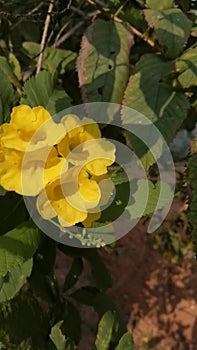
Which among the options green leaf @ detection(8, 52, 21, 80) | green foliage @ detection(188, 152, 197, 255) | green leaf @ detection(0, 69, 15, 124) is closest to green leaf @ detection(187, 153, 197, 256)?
green foliage @ detection(188, 152, 197, 255)

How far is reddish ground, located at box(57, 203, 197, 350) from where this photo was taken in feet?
7.09

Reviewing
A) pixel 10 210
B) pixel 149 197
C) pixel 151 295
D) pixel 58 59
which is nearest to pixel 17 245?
pixel 10 210

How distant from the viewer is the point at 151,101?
1.12 metres

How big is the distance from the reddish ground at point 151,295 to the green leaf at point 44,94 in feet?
3.43

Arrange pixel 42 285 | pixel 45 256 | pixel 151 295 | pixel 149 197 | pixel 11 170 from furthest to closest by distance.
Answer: pixel 151 295
pixel 42 285
pixel 45 256
pixel 149 197
pixel 11 170

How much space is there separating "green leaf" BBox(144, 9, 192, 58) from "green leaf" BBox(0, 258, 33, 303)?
465mm

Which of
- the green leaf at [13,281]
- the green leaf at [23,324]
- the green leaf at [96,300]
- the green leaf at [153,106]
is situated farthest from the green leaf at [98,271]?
the green leaf at [153,106]

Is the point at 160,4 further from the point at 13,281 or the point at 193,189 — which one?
the point at 13,281

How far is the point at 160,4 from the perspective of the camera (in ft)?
3.87

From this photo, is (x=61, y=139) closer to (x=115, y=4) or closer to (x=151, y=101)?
(x=151, y=101)

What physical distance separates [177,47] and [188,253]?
4.54ft

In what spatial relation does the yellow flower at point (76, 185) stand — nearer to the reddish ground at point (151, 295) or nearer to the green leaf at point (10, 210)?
the green leaf at point (10, 210)

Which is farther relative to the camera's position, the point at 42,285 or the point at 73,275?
the point at 73,275

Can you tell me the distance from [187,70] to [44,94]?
265mm
